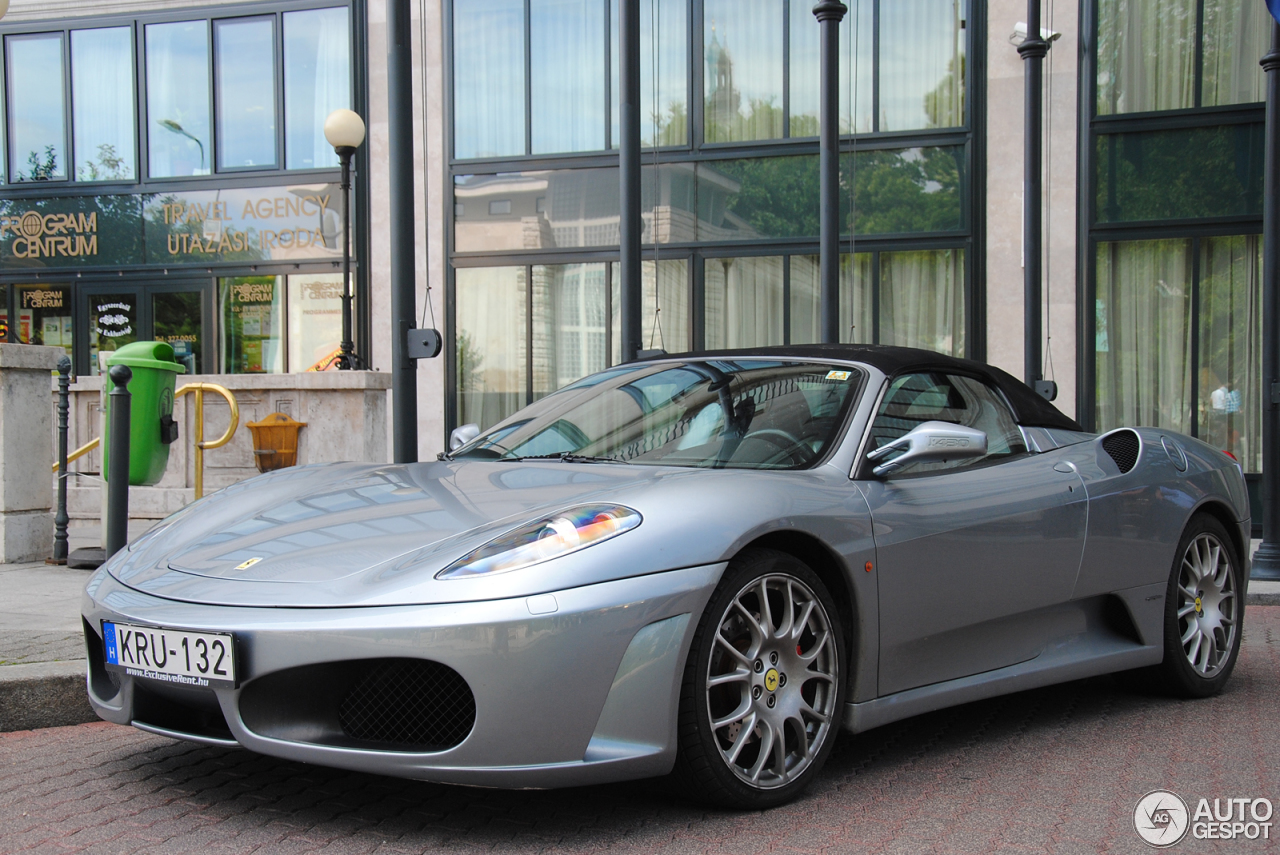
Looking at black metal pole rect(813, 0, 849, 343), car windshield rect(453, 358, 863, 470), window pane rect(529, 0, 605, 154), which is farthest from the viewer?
window pane rect(529, 0, 605, 154)

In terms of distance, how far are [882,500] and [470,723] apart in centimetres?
143

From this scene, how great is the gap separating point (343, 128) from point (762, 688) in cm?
1048

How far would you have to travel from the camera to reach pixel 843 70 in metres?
14.1

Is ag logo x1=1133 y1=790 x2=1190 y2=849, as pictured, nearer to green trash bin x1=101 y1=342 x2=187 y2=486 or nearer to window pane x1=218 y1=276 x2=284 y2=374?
green trash bin x1=101 y1=342 x2=187 y2=486

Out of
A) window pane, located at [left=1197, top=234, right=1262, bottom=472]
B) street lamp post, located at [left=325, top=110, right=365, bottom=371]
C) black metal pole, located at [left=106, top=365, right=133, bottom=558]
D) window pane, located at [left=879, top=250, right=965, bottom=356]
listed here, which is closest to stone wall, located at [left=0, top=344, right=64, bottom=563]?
black metal pole, located at [left=106, top=365, right=133, bottom=558]

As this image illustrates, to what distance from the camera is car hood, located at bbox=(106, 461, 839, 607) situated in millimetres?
2840

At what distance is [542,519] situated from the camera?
3018mm

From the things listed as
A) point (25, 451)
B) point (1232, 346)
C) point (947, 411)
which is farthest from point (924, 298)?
point (947, 411)

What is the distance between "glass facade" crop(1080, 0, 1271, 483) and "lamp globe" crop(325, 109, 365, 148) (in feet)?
26.2

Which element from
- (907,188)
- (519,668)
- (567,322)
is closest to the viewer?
(519,668)

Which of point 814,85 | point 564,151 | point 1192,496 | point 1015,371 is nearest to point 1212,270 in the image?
point 1015,371

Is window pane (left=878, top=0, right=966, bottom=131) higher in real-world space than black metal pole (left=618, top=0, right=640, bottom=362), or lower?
higher

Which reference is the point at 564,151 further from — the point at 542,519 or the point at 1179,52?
the point at 542,519

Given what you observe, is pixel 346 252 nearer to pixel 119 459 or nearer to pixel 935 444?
pixel 119 459
